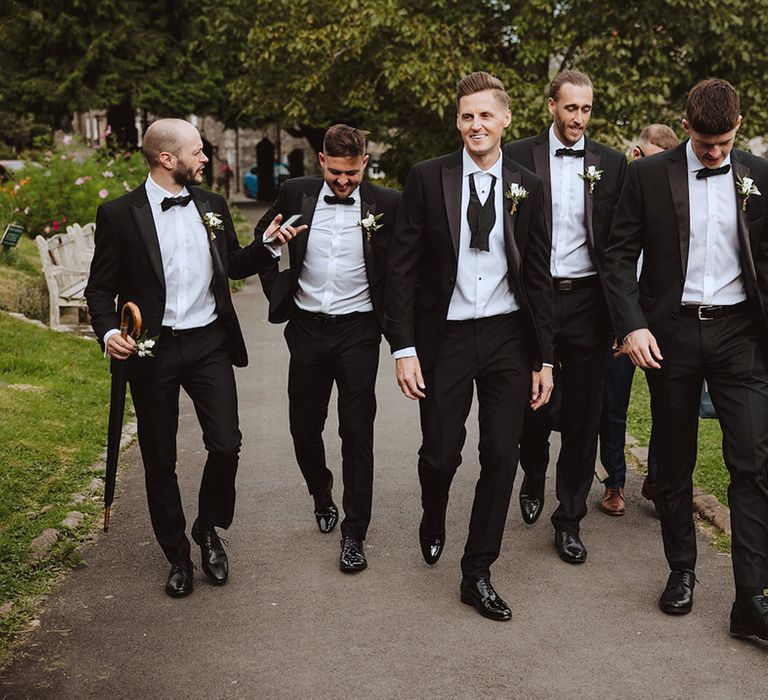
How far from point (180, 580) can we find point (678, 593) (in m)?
2.37

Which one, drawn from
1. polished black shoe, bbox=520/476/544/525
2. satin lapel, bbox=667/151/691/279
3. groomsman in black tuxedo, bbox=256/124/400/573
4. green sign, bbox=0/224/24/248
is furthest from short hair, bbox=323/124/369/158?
green sign, bbox=0/224/24/248

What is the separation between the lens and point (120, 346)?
5.15m

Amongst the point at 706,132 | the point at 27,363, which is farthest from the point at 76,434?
the point at 706,132

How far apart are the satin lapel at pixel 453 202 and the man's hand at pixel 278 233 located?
31.5 inches

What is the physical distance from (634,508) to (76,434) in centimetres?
422

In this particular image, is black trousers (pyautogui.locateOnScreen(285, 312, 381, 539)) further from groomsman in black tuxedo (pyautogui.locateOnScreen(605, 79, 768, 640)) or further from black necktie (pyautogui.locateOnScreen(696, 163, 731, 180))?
black necktie (pyautogui.locateOnScreen(696, 163, 731, 180))

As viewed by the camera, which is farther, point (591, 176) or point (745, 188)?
point (591, 176)

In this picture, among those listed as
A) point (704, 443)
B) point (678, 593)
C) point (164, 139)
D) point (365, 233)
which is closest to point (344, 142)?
point (365, 233)

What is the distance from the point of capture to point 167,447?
5559 millimetres

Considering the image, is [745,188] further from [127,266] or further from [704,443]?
[704,443]

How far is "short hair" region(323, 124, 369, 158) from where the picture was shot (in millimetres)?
5688

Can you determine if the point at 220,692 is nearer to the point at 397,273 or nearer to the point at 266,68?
the point at 397,273

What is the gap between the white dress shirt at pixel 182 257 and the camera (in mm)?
5438

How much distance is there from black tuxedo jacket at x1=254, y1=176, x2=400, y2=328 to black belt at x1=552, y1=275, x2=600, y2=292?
0.92 m
